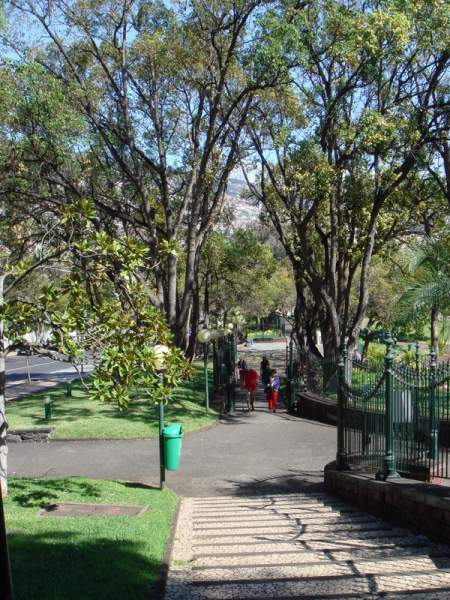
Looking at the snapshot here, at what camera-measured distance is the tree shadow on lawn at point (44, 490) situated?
29.7 ft

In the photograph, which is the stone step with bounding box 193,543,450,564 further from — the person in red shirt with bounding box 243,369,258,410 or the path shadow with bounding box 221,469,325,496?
the person in red shirt with bounding box 243,369,258,410

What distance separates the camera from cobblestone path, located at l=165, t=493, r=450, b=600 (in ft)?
17.7

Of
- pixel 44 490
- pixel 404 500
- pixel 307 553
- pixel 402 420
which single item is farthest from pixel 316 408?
pixel 307 553

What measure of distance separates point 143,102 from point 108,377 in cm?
1719

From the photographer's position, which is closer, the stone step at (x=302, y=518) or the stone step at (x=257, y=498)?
the stone step at (x=302, y=518)

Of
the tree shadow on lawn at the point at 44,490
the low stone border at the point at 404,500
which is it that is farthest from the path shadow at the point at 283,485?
the tree shadow on lawn at the point at 44,490

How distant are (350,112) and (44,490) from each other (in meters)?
14.3

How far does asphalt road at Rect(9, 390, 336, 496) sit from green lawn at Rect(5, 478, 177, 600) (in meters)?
2.52

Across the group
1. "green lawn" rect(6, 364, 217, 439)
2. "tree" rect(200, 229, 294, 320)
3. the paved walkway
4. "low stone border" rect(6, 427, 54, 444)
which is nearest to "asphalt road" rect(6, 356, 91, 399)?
"green lawn" rect(6, 364, 217, 439)

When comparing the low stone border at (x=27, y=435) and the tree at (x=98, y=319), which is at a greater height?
the tree at (x=98, y=319)

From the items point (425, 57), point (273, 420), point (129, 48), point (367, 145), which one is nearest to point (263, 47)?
point (367, 145)

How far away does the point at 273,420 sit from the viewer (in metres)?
19.2

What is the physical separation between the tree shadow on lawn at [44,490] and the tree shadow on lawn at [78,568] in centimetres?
203

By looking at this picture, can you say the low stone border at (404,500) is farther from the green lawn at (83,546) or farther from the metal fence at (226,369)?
the metal fence at (226,369)
